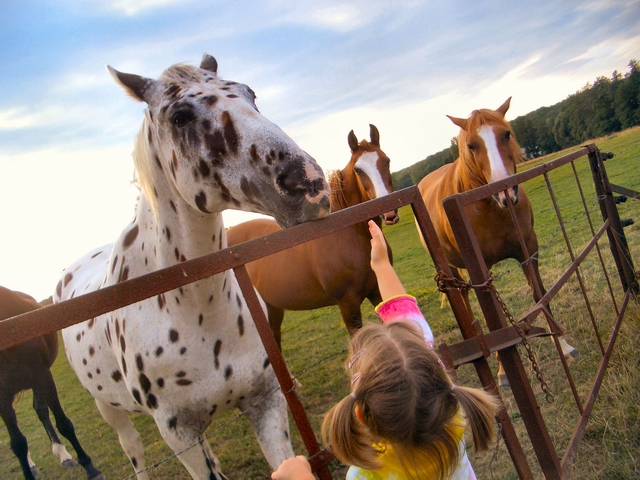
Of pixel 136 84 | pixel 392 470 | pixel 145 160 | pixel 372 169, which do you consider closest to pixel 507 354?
pixel 392 470

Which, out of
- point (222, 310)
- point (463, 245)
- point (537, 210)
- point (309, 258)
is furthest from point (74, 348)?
point (537, 210)

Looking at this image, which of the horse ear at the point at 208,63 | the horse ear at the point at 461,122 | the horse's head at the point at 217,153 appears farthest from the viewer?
the horse ear at the point at 461,122

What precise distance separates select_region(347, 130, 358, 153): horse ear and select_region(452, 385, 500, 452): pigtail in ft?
11.6

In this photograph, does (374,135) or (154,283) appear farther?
(374,135)

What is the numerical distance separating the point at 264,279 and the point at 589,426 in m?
3.43

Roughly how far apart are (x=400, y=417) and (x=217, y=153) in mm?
1145

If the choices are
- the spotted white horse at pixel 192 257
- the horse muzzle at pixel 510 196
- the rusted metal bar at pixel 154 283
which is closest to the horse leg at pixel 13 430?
the spotted white horse at pixel 192 257

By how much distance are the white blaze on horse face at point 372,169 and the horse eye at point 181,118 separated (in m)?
2.58

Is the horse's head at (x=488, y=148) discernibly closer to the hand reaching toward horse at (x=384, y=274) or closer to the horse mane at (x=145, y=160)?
the hand reaching toward horse at (x=384, y=274)

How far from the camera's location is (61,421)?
12.6ft

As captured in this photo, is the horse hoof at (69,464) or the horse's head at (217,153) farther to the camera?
the horse hoof at (69,464)

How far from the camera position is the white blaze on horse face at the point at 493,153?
3.81m

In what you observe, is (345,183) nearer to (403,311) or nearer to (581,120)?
(403,311)

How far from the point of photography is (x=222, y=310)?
1.97 m
